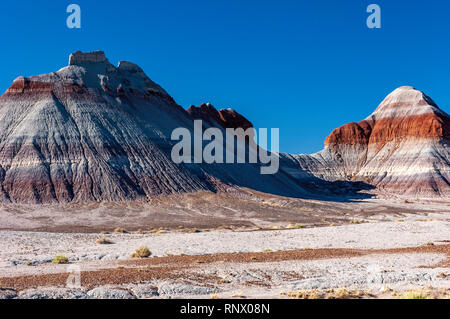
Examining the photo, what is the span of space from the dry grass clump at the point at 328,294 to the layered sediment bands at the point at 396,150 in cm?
7497

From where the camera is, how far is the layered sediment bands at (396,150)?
82.0 m

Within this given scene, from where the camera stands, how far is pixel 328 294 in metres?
10.0

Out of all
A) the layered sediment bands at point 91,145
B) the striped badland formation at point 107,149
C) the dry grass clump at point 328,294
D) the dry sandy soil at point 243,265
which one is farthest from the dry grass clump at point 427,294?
the striped badland formation at point 107,149

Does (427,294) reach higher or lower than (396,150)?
lower

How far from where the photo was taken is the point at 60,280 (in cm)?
1190

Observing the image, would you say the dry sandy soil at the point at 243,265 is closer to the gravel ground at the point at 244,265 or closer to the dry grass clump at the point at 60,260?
the gravel ground at the point at 244,265

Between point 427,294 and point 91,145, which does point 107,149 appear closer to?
point 91,145

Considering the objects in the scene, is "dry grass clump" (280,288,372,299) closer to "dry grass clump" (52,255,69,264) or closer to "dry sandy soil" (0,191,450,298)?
"dry sandy soil" (0,191,450,298)

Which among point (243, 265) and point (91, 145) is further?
point (91, 145)

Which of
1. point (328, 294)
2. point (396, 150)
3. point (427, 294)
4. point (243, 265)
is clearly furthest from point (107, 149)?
point (396, 150)

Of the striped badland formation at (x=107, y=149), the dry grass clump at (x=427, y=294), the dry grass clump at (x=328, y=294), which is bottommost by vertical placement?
the dry grass clump at (x=328, y=294)

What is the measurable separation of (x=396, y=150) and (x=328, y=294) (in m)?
93.4

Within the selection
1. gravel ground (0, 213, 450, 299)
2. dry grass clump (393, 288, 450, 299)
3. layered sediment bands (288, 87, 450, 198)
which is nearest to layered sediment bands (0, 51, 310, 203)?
gravel ground (0, 213, 450, 299)

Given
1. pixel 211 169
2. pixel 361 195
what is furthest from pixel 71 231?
pixel 361 195
